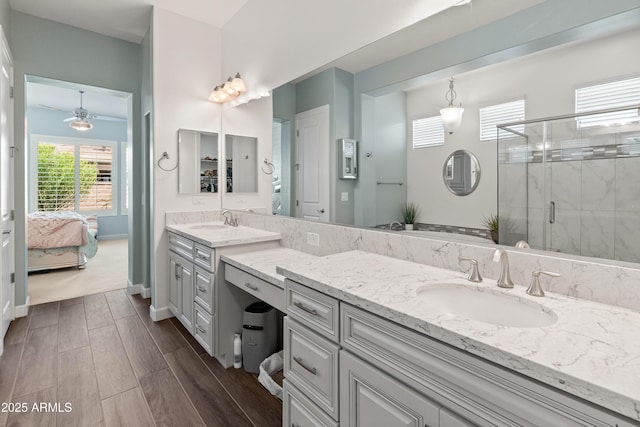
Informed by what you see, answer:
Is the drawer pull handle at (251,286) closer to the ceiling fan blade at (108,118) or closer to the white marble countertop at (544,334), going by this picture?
the white marble countertop at (544,334)

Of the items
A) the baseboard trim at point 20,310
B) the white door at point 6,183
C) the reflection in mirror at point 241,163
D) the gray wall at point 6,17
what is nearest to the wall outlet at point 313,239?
the reflection in mirror at point 241,163

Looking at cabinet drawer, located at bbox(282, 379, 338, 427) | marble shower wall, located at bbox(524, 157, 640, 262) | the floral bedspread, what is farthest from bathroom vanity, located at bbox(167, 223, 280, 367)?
the floral bedspread

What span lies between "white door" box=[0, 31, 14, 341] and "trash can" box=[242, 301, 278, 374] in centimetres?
194

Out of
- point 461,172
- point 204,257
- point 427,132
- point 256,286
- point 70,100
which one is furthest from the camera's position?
point 70,100

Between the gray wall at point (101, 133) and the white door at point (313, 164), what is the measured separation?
23.1 feet

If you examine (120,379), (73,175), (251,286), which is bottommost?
(120,379)

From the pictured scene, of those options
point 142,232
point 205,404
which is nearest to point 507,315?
point 205,404

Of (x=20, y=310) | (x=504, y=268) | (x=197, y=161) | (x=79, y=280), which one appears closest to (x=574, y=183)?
(x=504, y=268)

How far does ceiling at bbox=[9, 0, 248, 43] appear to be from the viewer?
3.01 m

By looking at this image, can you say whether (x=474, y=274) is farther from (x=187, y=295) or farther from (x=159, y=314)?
(x=159, y=314)

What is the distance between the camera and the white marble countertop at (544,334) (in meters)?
0.62

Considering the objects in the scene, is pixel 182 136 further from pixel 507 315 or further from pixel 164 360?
pixel 507 315

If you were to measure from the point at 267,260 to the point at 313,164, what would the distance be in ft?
2.31

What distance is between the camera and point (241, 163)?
3.18 meters
